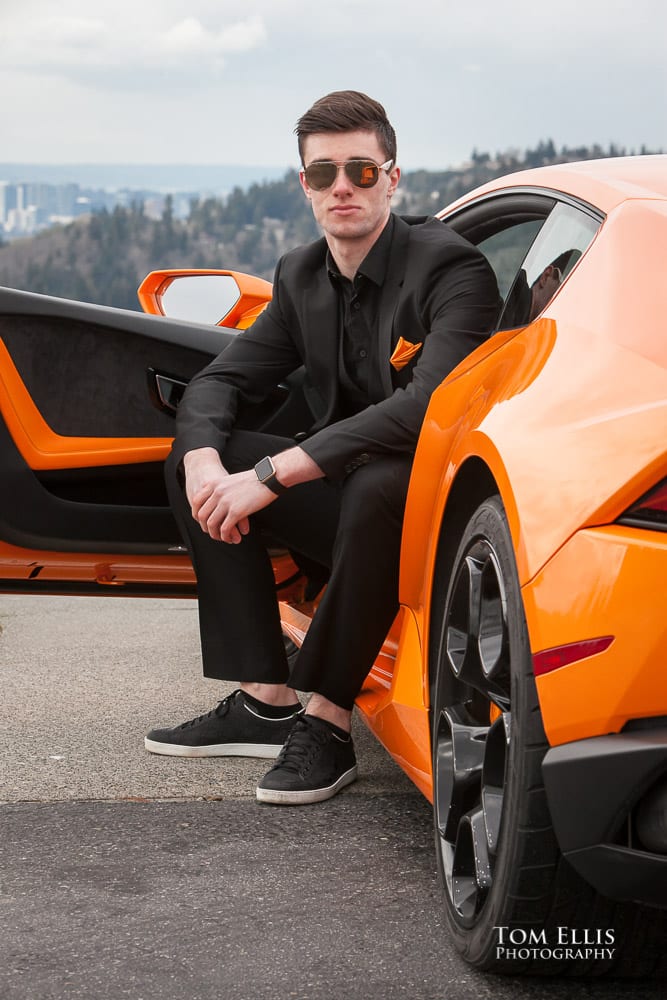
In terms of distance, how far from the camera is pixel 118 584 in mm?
3451

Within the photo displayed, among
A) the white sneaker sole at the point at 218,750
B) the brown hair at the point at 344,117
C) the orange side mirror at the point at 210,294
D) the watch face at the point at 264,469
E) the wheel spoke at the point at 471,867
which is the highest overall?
the brown hair at the point at 344,117

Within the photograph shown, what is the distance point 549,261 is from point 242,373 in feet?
3.58

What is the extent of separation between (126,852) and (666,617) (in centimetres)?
141

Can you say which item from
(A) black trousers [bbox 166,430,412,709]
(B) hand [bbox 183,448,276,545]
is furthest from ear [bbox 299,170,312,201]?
(B) hand [bbox 183,448,276,545]

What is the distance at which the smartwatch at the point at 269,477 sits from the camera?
2.96m

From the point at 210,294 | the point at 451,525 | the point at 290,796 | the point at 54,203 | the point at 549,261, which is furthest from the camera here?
the point at 54,203

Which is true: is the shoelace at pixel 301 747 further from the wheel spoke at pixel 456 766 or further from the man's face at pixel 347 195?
the man's face at pixel 347 195

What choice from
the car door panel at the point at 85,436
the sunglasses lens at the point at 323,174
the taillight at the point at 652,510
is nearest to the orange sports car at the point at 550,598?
the taillight at the point at 652,510

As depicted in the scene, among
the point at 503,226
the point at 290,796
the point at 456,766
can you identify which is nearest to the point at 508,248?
the point at 503,226

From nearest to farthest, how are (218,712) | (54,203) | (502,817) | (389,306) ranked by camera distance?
(502,817), (389,306), (218,712), (54,203)

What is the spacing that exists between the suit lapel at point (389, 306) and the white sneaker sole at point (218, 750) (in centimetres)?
94

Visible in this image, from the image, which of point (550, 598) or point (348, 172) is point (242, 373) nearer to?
point (348, 172)

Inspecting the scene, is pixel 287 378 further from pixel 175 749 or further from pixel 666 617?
pixel 666 617

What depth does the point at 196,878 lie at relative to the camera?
Result: 2.40 meters
